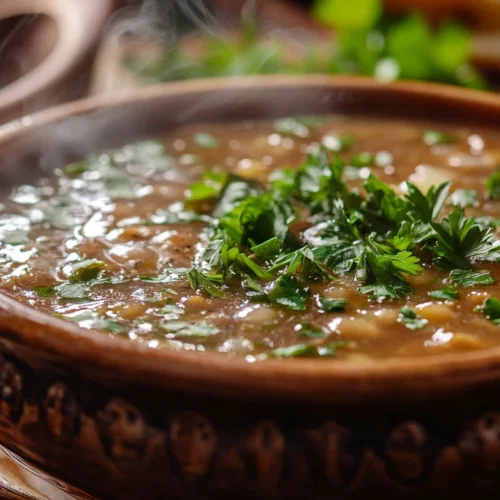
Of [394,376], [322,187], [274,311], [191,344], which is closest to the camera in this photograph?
[394,376]

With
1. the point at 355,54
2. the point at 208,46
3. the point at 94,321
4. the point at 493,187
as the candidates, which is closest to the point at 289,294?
the point at 94,321

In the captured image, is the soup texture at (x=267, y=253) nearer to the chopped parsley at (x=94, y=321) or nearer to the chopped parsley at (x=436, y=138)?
the chopped parsley at (x=94, y=321)

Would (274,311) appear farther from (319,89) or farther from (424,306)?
(319,89)

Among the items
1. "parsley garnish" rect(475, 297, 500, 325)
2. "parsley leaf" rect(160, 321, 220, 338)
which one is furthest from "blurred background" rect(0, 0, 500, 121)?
"parsley garnish" rect(475, 297, 500, 325)

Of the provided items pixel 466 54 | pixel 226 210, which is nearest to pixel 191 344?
pixel 226 210

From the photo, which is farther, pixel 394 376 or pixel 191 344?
pixel 191 344

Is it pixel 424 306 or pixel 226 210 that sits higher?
pixel 226 210
